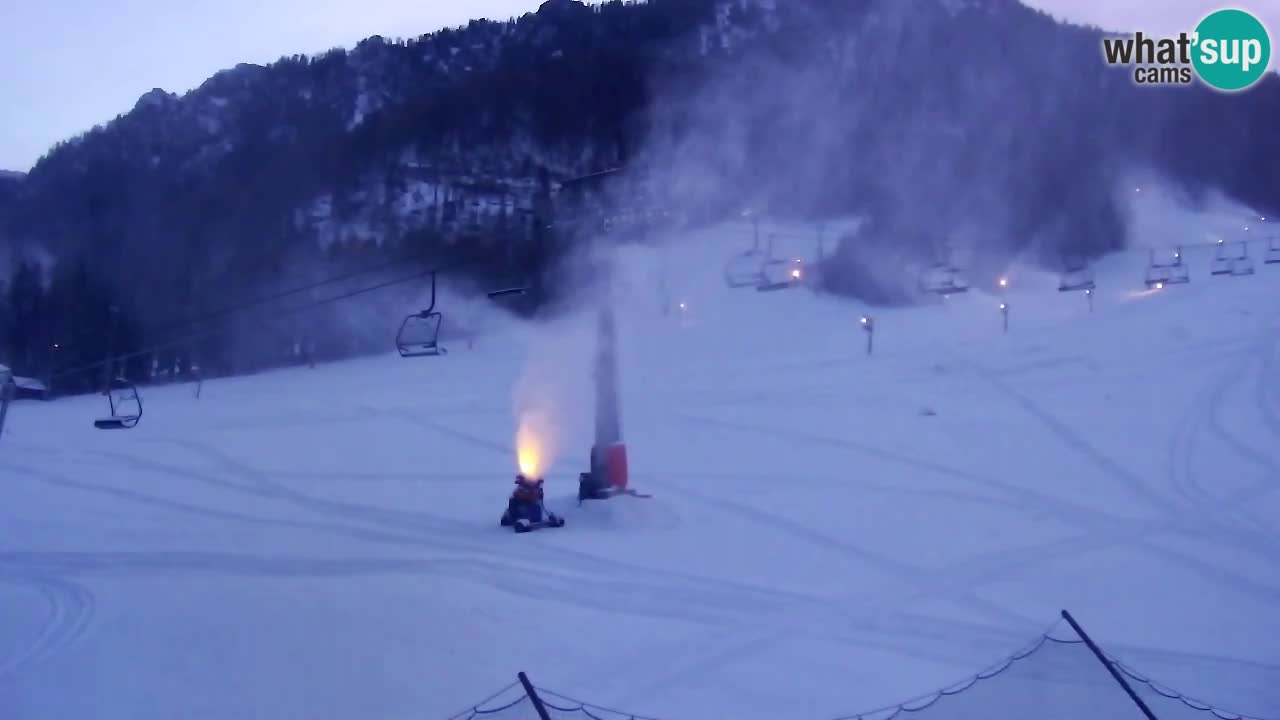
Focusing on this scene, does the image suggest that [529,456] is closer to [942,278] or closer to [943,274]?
[943,274]

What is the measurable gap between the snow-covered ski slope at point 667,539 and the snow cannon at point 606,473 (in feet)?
0.88

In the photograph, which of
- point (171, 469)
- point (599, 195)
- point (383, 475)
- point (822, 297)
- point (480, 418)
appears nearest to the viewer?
point (599, 195)

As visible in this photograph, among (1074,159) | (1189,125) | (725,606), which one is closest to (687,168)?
(725,606)

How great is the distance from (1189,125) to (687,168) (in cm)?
3010

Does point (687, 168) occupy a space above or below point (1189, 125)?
below

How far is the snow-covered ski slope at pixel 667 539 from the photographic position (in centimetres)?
519

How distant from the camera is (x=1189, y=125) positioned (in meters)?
42.7

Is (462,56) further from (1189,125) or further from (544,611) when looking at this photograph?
(1189,125)

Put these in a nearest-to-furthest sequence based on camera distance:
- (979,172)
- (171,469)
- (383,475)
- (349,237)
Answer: (383,475)
(171,469)
(349,237)
(979,172)

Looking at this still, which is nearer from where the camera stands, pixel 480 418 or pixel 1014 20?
pixel 480 418

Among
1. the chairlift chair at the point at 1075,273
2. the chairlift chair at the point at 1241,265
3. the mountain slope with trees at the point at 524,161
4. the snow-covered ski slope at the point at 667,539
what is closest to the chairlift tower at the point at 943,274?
the mountain slope with trees at the point at 524,161

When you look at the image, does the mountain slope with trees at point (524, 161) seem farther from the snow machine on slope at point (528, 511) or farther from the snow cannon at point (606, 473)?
the snow machine on slope at point (528, 511)

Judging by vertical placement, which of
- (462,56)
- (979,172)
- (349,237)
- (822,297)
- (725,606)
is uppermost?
(462,56)

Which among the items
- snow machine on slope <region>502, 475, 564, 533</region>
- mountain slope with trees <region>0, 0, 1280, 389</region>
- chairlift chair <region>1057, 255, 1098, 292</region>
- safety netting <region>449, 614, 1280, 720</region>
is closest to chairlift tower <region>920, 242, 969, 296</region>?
mountain slope with trees <region>0, 0, 1280, 389</region>
